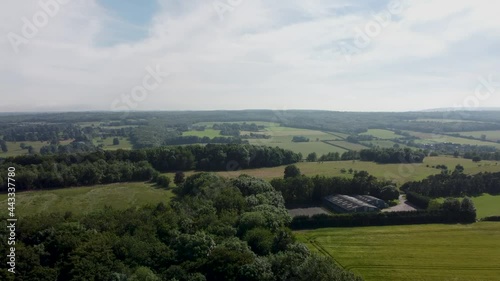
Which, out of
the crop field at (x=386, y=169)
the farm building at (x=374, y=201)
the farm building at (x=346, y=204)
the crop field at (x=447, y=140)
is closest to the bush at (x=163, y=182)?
the crop field at (x=386, y=169)

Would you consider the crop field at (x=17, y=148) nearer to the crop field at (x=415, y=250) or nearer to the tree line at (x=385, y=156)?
the tree line at (x=385, y=156)

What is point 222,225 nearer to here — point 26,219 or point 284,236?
point 284,236

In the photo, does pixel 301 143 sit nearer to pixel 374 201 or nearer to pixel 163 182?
pixel 374 201

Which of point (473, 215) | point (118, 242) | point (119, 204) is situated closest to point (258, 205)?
point (118, 242)

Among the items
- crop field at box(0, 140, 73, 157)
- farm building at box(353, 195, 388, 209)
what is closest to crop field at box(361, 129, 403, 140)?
farm building at box(353, 195, 388, 209)

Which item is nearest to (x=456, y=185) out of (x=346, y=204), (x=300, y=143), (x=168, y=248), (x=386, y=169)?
(x=386, y=169)

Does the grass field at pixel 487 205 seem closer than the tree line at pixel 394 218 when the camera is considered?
No
